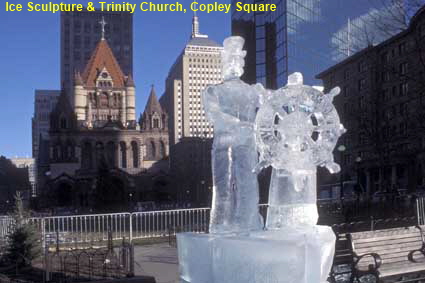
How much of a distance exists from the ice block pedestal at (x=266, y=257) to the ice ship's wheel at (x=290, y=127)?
2.74ft

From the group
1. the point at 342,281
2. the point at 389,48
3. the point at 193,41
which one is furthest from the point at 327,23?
the point at 193,41

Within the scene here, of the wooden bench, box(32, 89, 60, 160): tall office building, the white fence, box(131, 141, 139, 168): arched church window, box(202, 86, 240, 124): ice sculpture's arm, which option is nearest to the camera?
box(202, 86, 240, 124): ice sculpture's arm

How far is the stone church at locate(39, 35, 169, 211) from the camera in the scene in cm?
8956

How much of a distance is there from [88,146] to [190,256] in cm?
9486

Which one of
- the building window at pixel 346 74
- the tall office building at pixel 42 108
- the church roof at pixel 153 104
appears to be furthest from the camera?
the tall office building at pixel 42 108

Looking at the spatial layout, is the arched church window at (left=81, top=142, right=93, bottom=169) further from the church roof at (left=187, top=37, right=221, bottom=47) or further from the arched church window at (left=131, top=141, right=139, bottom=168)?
the church roof at (left=187, top=37, right=221, bottom=47)

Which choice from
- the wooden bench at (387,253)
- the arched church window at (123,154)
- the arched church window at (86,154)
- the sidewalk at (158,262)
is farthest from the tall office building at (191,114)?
the wooden bench at (387,253)

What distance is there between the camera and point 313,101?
6211 millimetres

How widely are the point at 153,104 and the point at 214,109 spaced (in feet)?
325

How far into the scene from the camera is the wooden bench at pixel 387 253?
7.46 m

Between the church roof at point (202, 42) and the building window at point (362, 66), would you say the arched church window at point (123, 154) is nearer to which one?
the church roof at point (202, 42)

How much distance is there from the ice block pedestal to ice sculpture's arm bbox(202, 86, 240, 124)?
1416 millimetres

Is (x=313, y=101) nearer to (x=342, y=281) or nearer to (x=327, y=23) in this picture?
(x=342, y=281)

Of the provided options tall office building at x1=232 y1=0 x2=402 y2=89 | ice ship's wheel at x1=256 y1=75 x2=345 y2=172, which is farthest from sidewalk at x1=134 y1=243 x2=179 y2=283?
tall office building at x1=232 y1=0 x2=402 y2=89
